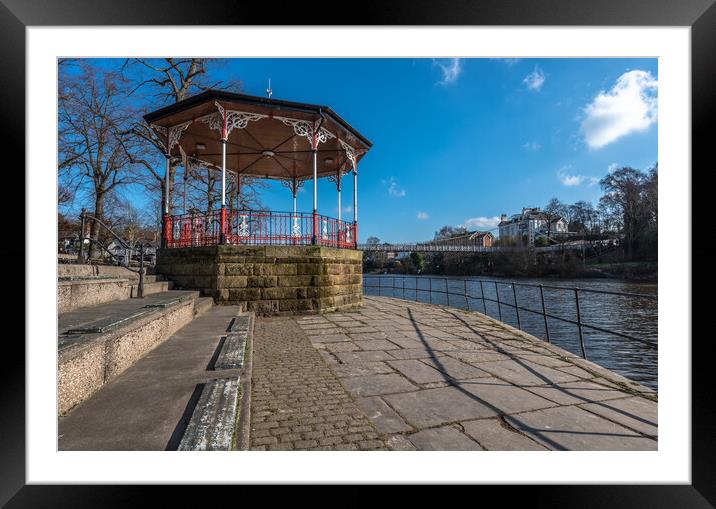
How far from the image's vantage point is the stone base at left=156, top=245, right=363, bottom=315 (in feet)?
20.5

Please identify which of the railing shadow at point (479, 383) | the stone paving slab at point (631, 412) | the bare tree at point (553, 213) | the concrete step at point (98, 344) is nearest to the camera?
the concrete step at point (98, 344)

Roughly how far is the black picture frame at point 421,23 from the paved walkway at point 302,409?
703 millimetres

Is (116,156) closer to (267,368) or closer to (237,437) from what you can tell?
(267,368)

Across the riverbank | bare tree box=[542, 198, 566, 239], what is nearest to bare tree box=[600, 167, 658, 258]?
the riverbank

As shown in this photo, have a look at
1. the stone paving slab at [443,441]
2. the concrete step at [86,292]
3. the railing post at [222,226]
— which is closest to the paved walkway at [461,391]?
the stone paving slab at [443,441]

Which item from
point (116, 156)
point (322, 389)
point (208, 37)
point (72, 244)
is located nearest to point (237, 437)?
point (322, 389)

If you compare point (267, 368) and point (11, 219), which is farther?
point (267, 368)

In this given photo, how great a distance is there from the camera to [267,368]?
3.08m

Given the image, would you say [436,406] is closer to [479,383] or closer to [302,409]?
[479,383]

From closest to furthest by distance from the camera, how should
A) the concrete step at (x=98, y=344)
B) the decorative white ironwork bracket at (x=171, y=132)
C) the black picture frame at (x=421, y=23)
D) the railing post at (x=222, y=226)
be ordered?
the black picture frame at (x=421, y=23) → the concrete step at (x=98, y=344) → the railing post at (x=222, y=226) → the decorative white ironwork bracket at (x=171, y=132)

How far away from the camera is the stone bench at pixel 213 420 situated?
1386 millimetres

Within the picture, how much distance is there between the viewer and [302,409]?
2127 millimetres

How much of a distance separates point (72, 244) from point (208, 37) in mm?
13052

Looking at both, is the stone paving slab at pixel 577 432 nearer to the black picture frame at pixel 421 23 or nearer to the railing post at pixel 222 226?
the black picture frame at pixel 421 23
